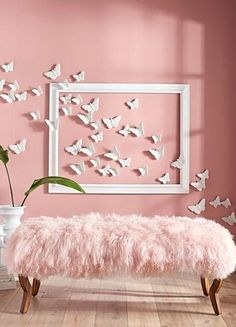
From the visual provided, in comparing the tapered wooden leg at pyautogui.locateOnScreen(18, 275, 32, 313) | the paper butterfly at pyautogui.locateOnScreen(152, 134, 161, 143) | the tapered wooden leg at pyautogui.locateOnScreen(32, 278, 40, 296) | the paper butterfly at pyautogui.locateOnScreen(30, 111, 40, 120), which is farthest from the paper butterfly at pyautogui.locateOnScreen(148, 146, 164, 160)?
the tapered wooden leg at pyautogui.locateOnScreen(18, 275, 32, 313)

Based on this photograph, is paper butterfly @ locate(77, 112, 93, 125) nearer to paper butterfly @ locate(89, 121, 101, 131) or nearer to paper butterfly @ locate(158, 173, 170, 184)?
paper butterfly @ locate(89, 121, 101, 131)

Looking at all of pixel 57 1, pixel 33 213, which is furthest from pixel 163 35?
pixel 33 213

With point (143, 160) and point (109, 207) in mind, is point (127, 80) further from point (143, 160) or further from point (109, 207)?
point (109, 207)

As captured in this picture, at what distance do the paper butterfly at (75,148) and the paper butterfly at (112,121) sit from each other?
0.26 m

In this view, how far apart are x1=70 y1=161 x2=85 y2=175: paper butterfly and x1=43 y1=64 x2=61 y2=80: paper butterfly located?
74 cm

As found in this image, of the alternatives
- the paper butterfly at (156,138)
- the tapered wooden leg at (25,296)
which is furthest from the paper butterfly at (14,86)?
the tapered wooden leg at (25,296)

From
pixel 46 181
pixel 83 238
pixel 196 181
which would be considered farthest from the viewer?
pixel 196 181

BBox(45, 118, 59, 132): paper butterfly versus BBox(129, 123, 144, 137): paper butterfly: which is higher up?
BBox(45, 118, 59, 132): paper butterfly

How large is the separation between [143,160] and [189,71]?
820mm

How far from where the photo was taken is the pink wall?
409 centimetres

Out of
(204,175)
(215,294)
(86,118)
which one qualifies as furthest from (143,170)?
(215,294)

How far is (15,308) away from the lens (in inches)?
113

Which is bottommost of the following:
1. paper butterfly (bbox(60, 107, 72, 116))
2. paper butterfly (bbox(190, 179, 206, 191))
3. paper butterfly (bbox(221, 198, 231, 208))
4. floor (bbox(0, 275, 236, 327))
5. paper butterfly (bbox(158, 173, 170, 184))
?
floor (bbox(0, 275, 236, 327))

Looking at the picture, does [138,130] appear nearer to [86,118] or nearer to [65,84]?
[86,118]
